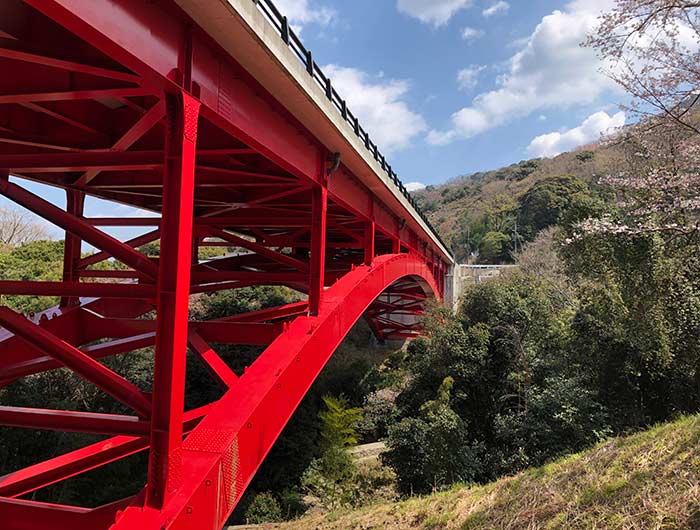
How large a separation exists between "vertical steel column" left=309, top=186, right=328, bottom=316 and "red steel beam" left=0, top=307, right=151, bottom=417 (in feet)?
12.7

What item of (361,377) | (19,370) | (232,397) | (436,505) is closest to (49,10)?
(232,397)

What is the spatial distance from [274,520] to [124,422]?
39.4 ft

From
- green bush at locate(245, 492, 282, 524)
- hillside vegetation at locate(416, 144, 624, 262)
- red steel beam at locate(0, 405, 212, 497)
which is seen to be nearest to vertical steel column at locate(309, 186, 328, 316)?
red steel beam at locate(0, 405, 212, 497)

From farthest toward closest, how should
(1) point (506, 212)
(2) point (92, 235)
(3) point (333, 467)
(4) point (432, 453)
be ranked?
(1) point (506, 212), (3) point (333, 467), (4) point (432, 453), (2) point (92, 235)

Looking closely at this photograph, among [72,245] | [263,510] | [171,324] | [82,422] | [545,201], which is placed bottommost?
[263,510]

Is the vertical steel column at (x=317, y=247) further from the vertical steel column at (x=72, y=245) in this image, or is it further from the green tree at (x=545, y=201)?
the green tree at (x=545, y=201)

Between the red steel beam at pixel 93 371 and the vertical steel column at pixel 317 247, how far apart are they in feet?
12.7

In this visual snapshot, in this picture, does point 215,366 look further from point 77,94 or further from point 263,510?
point 263,510

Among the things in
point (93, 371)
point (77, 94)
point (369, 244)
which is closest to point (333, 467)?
point (369, 244)

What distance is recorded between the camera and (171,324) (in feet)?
10.9

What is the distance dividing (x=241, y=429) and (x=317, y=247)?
3424 millimetres

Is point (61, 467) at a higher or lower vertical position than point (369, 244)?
lower

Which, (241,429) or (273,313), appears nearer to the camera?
(241,429)

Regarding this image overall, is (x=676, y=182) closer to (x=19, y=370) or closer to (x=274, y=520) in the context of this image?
(x=19, y=370)
